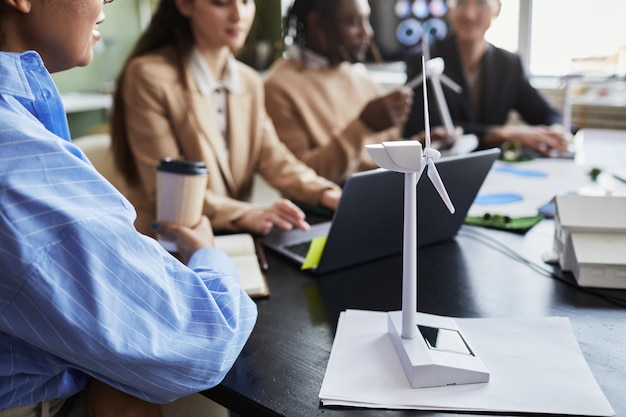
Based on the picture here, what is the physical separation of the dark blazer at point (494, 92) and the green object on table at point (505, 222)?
122cm

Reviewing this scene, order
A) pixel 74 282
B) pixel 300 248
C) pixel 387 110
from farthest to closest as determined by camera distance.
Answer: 1. pixel 387 110
2. pixel 300 248
3. pixel 74 282

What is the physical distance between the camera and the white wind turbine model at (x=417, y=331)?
639 mm

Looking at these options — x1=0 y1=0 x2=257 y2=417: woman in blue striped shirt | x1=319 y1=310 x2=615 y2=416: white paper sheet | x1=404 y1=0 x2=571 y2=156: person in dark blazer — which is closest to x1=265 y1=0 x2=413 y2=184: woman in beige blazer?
x1=404 y1=0 x2=571 y2=156: person in dark blazer

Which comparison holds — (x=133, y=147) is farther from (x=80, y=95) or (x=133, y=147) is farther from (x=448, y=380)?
(x=80, y=95)

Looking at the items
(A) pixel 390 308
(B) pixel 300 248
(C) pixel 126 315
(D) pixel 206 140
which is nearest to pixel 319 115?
(D) pixel 206 140

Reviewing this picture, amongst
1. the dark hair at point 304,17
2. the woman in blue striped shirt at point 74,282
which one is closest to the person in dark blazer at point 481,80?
the dark hair at point 304,17

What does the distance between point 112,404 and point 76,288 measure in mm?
225

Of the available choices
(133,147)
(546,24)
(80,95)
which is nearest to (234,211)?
(133,147)

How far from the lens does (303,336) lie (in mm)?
786

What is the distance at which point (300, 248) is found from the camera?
1099mm

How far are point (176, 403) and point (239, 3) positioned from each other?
3.29 ft

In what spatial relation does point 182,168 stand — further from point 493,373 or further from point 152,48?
point 152,48

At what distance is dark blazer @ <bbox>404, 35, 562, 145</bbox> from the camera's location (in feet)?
8.02

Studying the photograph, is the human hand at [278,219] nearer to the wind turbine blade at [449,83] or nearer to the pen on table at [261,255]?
the pen on table at [261,255]
